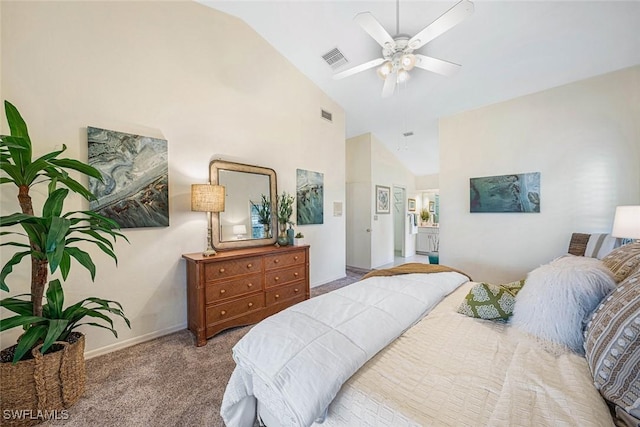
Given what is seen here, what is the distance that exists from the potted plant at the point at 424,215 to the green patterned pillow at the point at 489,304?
600cm

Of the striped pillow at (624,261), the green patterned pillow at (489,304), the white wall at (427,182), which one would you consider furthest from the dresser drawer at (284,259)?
the white wall at (427,182)

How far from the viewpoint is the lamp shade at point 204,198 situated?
241 centimetres

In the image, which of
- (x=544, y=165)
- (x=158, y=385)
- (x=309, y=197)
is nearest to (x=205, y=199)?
(x=158, y=385)

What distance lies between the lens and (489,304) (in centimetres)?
139

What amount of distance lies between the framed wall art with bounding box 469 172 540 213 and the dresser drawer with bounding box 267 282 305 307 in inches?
118

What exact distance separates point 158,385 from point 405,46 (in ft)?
11.0

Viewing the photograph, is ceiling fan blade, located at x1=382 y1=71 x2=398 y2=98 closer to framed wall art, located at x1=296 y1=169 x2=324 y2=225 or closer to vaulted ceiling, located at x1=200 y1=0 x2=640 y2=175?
vaulted ceiling, located at x1=200 y1=0 x2=640 y2=175

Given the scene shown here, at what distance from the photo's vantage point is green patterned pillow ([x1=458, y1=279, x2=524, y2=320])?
1.36 meters

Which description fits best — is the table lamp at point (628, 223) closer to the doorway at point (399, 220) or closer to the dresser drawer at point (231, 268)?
the dresser drawer at point (231, 268)

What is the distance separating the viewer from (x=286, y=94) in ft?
11.4

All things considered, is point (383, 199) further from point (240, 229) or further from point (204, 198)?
point (204, 198)

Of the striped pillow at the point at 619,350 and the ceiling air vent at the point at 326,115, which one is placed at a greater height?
the ceiling air vent at the point at 326,115

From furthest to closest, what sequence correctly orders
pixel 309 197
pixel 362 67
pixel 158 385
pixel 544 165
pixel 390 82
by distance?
1. pixel 309 197
2. pixel 544 165
3. pixel 390 82
4. pixel 362 67
5. pixel 158 385

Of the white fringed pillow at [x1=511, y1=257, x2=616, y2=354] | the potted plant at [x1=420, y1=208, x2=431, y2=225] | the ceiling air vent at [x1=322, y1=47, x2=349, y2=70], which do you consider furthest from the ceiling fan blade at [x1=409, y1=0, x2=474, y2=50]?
the potted plant at [x1=420, y1=208, x2=431, y2=225]
